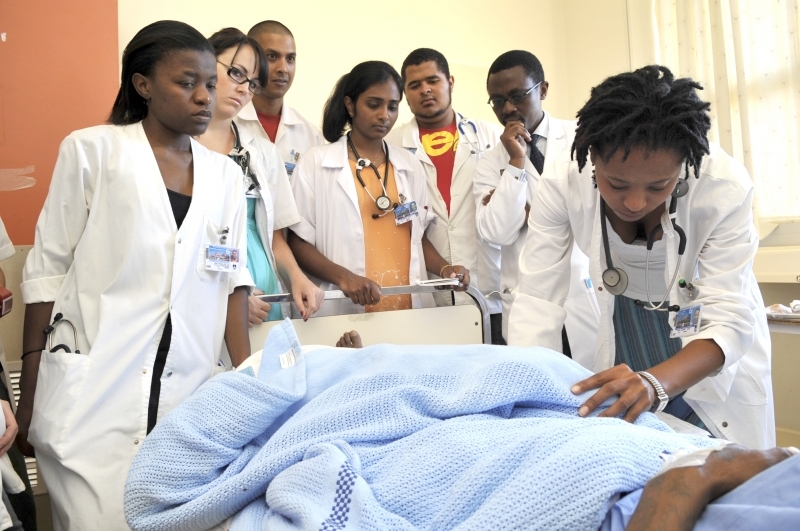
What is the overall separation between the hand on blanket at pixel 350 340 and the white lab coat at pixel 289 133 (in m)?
0.94

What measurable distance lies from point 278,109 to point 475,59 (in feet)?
6.42

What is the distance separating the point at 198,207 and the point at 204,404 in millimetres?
574

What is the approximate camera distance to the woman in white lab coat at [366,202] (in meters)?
2.27

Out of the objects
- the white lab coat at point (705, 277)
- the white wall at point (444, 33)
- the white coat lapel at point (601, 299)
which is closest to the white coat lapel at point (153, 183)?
the white lab coat at point (705, 277)

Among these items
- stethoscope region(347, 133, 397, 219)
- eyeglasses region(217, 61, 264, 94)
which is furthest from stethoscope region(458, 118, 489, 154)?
eyeglasses region(217, 61, 264, 94)

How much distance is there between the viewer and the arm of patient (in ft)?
2.14

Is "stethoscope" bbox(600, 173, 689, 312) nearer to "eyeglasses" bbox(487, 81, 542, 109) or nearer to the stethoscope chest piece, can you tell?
the stethoscope chest piece

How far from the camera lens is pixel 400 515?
0.81 m

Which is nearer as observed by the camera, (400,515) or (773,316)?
(400,515)

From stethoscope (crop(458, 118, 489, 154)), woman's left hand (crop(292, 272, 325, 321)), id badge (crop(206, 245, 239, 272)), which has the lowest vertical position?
woman's left hand (crop(292, 272, 325, 321))

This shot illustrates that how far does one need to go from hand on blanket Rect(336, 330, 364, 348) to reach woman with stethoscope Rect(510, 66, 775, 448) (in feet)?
1.40

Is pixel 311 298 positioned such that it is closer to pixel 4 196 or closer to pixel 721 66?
pixel 4 196

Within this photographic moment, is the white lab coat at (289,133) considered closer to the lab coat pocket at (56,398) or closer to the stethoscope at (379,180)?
the stethoscope at (379,180)

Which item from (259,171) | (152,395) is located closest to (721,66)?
(259,171)
